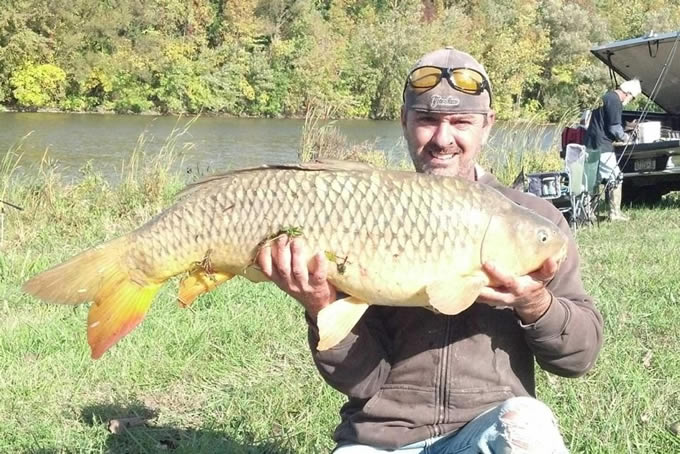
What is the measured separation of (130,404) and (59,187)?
3.54 meters

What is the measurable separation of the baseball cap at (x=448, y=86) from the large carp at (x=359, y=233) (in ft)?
0.77

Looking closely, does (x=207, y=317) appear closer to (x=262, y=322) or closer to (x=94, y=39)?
(x=262, y=322)

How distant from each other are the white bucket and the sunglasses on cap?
5.45 m

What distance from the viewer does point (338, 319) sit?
4.06 feet

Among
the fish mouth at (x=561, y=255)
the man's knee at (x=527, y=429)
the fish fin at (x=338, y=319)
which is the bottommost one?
the man's knee at (x=527, y=429)

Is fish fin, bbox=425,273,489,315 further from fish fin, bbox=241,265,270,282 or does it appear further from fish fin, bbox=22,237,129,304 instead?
fish fin, bbox=22,237,129,304

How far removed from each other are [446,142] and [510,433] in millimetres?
547

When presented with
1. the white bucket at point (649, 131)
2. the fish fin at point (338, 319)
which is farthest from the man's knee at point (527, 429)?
the white bucket at point (649, 131)

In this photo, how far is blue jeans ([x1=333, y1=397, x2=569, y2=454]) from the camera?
3.54 feet

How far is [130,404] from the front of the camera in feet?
6.87

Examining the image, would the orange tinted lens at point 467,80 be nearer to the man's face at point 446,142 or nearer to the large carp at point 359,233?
the man's face at point 446,142

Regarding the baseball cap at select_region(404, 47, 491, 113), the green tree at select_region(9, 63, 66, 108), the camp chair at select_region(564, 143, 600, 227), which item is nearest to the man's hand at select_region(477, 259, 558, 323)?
the baseball cap at select_region(404, 47, 491, 113)

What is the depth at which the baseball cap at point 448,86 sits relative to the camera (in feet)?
4.61

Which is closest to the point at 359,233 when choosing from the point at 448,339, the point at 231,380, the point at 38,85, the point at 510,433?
the point at 448,339
